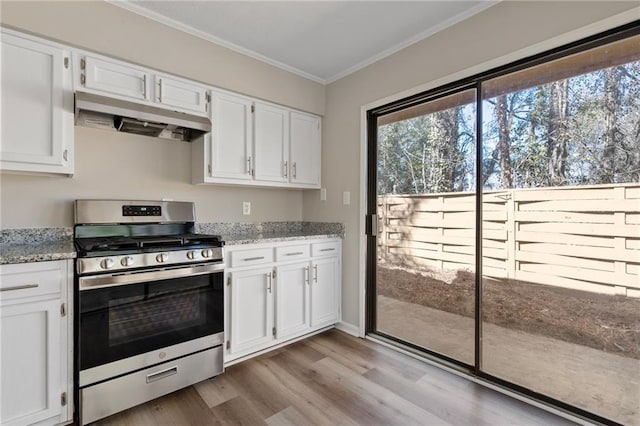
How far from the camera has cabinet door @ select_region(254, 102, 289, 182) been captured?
2.75 metres

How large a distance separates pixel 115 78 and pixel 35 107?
1.59 ft

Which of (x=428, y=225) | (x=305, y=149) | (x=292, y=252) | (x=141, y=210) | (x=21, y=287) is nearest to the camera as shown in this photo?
(x=21, y=287)

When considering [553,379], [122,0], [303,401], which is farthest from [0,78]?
[553,379]

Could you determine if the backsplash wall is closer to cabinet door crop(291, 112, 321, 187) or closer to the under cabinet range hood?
the under cabinet range hood

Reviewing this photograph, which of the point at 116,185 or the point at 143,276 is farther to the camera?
the point at 116,185

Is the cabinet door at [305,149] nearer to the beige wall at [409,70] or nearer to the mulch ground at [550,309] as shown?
the beige wall at [409,70]

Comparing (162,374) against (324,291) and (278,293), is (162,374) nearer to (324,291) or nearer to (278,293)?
(278,293)

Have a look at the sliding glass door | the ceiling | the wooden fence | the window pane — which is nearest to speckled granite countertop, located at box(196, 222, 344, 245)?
the sliding glass door

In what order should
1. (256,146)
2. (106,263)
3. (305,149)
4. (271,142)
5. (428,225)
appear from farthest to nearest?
1. (305,149)
2. (271,142)
3. (256,146)
4. (428,225)
5. (106,263)

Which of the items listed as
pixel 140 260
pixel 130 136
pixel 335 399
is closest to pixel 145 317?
pixel 140 260

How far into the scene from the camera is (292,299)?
262 cm

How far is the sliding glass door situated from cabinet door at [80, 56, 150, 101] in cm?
190

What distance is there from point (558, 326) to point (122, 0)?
11.2 feet

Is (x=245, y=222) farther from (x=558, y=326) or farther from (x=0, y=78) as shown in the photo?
(x=558, y=326)
